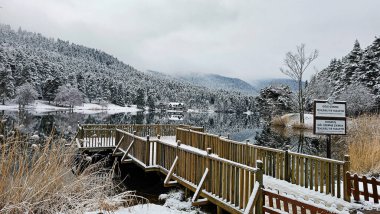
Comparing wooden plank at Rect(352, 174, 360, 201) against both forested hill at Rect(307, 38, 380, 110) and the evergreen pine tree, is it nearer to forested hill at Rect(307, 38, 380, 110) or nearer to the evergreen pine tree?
forested hill at Rect(307, 38, 380, 110)

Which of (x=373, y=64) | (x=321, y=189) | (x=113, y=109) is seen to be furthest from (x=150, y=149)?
(x=113, y=109)

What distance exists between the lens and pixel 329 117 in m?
8.20

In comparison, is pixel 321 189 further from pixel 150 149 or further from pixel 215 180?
pixel 150 149

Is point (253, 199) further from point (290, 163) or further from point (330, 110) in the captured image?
point (330, 110)

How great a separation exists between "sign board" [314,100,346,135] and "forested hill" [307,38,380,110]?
27.0m

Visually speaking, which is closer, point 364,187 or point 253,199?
point 253,199

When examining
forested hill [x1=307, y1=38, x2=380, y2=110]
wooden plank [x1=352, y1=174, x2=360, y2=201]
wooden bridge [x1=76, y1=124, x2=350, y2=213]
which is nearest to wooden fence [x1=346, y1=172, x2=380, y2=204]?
wooden plank [x1=352, y1=174, x2=360, y2=201]

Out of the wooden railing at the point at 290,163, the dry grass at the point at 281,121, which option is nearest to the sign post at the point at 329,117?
the wooden railing at the point at 290,163

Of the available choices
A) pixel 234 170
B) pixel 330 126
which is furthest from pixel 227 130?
pixel 234 170

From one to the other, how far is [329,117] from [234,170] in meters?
3.80

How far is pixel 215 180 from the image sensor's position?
6.60 m

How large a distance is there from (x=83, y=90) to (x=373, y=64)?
78986 millimetres

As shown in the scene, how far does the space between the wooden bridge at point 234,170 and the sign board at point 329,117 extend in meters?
1.21

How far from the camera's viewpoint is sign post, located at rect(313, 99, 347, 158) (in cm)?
815
